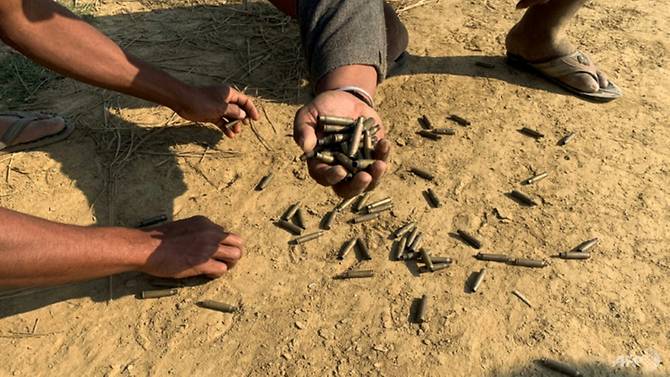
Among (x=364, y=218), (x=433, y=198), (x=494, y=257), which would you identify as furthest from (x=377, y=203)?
(x=494, y=257)

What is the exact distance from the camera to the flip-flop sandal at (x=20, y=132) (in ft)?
15.2

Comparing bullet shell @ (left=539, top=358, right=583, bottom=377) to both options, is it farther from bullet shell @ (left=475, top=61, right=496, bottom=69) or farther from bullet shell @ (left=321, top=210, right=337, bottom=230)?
bullet shell @ (left=475, top=61, right=496, bottom=69)

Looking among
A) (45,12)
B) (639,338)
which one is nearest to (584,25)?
(639,338)

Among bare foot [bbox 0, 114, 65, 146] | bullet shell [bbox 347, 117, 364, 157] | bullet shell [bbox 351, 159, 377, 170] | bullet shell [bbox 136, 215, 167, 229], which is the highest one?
bullet shell [bbox 351, 159, 377, 170]

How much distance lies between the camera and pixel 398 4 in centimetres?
659

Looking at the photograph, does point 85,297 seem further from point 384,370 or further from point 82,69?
point 384,370

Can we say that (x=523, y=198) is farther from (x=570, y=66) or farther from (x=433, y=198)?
(x=570, y=66)

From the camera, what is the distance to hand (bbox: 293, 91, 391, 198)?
312cm

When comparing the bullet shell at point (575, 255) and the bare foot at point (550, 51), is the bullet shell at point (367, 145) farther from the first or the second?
the bare foot at point (550, 51)

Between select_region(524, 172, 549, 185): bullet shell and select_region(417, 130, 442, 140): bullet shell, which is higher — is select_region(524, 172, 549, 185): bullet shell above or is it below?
below

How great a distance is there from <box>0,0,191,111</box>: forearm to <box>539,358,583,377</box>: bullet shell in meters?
3.01

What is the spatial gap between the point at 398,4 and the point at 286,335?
14.5 ft

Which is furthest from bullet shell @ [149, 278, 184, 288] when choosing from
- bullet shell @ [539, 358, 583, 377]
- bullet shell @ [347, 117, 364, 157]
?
bullet shell @ [539, 358, 583, 377]

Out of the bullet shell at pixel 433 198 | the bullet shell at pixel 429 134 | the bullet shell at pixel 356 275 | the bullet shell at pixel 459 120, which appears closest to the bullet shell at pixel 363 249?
the bullet shell at pixel 356 275
